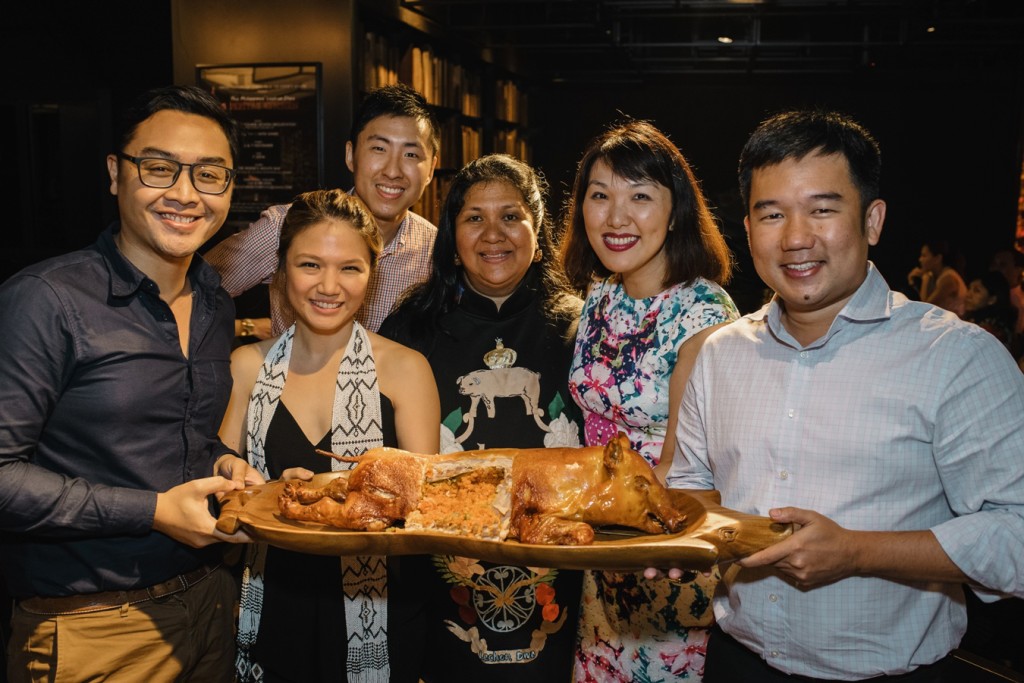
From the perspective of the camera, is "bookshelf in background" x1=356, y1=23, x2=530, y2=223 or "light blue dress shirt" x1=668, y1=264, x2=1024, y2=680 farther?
"bookshelf in background" x1=356, y1=23, x2=530, y2=223

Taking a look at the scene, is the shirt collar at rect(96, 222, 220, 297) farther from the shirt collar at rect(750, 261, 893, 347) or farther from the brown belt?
the shirt collar at rect(750, 261, 893, 347)

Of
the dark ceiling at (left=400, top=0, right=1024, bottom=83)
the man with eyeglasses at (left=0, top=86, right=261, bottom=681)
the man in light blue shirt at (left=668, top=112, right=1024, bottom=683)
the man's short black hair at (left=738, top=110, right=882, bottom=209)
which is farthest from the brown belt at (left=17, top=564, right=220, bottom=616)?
the dark ceiling at (left=400, top=0, right=1024, bottom=83)

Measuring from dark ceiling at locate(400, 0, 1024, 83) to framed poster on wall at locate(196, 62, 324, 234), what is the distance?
1.24m

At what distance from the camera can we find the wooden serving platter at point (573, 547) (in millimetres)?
1592

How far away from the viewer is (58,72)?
7.06m

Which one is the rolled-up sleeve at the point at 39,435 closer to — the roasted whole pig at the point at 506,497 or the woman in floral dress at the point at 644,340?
the roasted whole pig at the point at 506,497

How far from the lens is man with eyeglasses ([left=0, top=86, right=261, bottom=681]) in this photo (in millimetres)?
1876

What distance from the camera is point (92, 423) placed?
196cm

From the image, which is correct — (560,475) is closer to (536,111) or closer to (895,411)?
(895,411)

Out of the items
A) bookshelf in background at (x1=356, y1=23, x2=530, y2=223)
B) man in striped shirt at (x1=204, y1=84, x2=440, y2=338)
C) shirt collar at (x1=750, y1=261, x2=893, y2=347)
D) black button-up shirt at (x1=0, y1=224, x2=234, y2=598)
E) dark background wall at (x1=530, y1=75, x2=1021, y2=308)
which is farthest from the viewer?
dark background wall at (x1=530, y1=75, x2=1021, y2=308)

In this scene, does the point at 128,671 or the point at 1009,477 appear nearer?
the point at 1009,477

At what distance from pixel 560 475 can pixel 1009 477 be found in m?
0.87

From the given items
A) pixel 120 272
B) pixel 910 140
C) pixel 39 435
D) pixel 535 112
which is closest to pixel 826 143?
pixel 120 272

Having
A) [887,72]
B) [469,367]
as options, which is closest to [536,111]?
[887,72]
